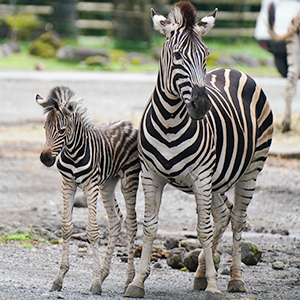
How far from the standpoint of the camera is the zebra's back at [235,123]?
17.2 feet

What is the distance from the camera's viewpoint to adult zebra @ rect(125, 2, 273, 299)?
4582 mm

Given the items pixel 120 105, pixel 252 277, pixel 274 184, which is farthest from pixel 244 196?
pixel 120 105

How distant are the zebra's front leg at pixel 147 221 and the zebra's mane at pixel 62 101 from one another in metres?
0.81

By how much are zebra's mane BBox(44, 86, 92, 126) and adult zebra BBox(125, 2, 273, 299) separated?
1.96ft

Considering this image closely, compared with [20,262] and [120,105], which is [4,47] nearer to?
[120,105]

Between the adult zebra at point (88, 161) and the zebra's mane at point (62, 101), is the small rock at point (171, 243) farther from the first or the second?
the zebra's mane at point (62, 101)

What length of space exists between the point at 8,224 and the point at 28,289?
99.1 inches

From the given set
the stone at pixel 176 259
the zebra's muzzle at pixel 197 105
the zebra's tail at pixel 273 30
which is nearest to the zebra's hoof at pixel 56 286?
the stone at pixel 176 259

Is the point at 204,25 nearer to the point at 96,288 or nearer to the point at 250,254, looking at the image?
the point at 96,288

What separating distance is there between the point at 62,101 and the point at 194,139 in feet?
4.05

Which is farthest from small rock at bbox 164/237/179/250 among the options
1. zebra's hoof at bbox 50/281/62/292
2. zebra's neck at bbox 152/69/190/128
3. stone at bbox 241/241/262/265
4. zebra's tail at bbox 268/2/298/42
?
zebra's tail at bbox 268/2/298/42

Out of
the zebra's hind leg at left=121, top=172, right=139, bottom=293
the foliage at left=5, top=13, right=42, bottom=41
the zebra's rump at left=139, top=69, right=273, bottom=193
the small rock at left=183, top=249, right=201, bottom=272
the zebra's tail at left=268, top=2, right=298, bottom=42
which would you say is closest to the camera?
the zebra's rump at left=139, top=69, right=273, bottom=193

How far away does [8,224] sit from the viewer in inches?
285

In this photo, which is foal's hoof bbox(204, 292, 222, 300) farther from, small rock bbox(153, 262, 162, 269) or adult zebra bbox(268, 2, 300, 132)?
adult zebra bbox(268, 2, 300, 132)
